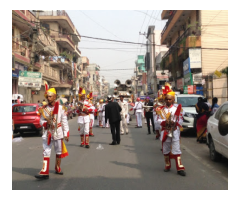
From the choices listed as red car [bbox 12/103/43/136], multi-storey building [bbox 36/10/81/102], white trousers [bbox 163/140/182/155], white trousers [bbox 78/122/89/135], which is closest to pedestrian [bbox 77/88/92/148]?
white trousers [bbox 78/122/89/135]

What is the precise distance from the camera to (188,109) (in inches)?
521

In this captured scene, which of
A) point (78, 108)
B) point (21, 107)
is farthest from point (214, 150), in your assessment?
point (21, 107)

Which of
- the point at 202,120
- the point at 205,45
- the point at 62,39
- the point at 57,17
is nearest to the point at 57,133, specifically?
the point at 202,120

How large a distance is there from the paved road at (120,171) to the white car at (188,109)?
2.57 m

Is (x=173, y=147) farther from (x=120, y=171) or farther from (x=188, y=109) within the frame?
(x=188, y=109)

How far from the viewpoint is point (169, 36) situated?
37344 millimetres

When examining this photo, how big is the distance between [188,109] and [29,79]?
11800mm

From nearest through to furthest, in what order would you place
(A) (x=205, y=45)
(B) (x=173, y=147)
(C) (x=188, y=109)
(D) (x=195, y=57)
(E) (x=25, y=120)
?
(B) (x=173, y=147)
(C) (x=188, y=109)
(E) (x=25, y=120)
(D) (x=195, y=57)
(A) (x=205, y=45)

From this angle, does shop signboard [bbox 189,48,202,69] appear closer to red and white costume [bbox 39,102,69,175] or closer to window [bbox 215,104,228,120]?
window [bbox 215,104,228,120]

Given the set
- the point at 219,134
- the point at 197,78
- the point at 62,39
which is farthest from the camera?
the point at 62,39

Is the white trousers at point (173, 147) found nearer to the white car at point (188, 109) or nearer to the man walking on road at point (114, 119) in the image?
the man walking on road at point (114, 119)

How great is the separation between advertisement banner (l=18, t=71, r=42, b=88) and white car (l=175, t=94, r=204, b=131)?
10.5 meters

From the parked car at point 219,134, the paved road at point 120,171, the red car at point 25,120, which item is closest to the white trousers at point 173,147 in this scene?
the paved road at point 120,171
